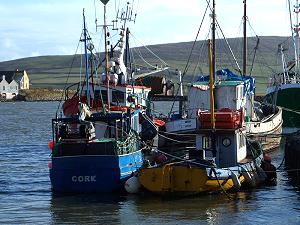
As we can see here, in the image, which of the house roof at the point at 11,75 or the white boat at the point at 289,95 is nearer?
the white boat at the point at 289,95

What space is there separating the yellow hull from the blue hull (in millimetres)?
1010

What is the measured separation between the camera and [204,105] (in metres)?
40.4

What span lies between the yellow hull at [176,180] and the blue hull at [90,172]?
1.01 metres

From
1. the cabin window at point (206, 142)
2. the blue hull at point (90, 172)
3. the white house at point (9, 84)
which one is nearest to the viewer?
the blue hull at point (90, 172)

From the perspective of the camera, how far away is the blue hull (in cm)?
2772

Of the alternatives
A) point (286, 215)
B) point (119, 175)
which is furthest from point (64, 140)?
point (286, 215)

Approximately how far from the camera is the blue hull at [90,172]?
27719 millimetres

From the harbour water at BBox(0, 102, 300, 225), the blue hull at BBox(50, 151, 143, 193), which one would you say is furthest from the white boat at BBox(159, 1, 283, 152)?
the blue hull at BBox(50, 151, 143, 193)

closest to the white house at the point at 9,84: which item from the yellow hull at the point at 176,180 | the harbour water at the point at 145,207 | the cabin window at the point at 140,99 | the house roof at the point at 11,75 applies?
the house roof at the point at 11,75

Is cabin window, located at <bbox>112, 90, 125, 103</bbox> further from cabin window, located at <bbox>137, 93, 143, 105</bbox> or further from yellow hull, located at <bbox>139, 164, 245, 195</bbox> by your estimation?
yellow hull, located at <bbox>139, 164, 245, 195</bbox>

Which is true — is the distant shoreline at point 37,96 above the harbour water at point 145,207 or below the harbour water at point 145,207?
above

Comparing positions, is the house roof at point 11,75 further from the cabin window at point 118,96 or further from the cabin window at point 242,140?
the cabin window at point 242,140

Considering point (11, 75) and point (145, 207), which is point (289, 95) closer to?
point (145, 207)

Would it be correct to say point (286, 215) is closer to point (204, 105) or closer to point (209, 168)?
point (209, 168)
